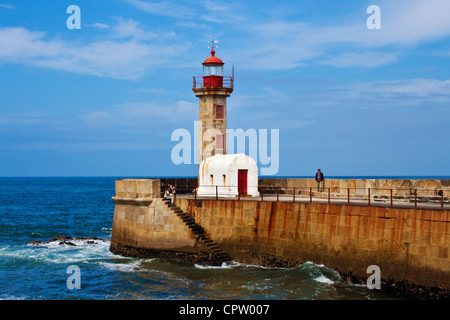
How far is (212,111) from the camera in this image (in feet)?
91.1

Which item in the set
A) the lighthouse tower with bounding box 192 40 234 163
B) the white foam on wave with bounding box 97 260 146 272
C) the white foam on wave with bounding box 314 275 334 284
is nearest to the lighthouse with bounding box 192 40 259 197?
the lighthouse tower with bounding box 192 40 234 163

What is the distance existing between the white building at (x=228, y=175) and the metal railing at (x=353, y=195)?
0.23 feet

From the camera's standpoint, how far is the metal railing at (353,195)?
821 inches

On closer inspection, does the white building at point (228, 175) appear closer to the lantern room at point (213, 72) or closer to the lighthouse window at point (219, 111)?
the lighthouse window at point (219, 111)

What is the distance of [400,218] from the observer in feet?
55.6

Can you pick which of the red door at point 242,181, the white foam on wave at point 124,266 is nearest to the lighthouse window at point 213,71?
the red door at point 242,181

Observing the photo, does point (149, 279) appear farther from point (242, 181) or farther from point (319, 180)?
point (319, 180)

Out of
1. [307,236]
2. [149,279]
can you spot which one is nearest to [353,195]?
[307,236]

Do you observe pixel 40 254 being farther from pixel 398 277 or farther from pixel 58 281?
pixel 398 277

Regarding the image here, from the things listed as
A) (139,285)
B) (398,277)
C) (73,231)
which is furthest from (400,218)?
(73,231)
